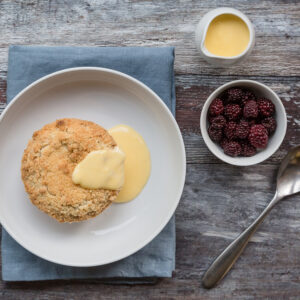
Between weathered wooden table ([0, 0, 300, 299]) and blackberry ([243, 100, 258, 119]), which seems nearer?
blackberry ([243, 100, 258, 119])

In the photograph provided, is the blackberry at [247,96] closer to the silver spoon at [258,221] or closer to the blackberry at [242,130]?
the blackberry at [242,130]

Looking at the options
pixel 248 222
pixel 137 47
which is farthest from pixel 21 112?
pixel 248 222

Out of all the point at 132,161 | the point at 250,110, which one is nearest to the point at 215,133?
the point at 250,110

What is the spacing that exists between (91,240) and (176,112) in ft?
1.83

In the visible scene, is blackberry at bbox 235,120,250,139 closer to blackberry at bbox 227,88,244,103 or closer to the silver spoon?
blackberry at bbox 227,88,244,103

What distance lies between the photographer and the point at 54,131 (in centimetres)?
128

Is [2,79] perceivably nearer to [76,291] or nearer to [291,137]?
[76,291]

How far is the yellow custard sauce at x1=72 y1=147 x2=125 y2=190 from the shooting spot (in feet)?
4.11

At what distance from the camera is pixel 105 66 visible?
1395 millimetres

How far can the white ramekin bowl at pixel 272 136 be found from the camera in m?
1.32

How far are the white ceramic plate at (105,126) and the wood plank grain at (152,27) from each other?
0.20 metres

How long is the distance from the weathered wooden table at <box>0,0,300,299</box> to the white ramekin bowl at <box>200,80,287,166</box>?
0.11 metres

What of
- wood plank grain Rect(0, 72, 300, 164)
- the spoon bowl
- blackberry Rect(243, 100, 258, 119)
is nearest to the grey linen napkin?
wood plank grain Rect(0, 72, 300, 164)

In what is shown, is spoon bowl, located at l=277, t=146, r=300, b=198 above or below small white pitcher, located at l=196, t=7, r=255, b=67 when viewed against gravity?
below
